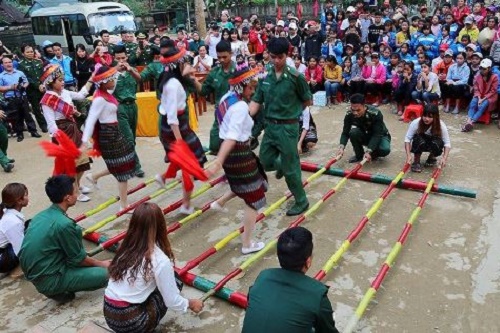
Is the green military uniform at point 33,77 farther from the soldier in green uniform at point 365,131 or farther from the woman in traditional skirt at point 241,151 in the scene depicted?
the woman in traditional skirt at point 241,151

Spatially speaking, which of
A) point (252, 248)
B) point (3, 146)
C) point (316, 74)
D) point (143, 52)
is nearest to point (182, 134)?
point (252, 248)

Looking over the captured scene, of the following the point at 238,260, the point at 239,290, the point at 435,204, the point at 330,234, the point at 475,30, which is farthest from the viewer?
the point at 475,30

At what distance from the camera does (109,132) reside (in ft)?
16.2

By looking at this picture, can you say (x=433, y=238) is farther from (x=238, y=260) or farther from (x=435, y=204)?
(x=238, y=260)

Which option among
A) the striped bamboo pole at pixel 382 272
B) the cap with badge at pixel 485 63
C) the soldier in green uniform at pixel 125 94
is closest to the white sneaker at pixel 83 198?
the soldier in green uniform at pixel 125 94

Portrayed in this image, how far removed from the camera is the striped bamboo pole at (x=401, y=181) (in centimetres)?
524

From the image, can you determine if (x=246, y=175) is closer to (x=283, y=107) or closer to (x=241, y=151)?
(x=241, y=151)

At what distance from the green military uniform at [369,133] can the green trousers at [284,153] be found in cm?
170

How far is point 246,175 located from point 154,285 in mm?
1374

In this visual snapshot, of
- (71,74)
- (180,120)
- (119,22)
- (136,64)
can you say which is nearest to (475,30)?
(136,64)

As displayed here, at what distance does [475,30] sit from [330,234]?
7541 mm

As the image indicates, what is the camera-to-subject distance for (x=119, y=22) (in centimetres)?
1558

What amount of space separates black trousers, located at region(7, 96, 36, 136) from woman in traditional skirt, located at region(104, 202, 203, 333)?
666 centimetres

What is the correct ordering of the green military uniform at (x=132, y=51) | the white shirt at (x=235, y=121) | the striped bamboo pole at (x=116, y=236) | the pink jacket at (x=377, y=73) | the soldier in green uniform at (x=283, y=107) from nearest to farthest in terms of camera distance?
the white shirt at (x=235, y=121) → the striped bamboo pole at (x=116, y=236) → the soldier in green uniform at (x=283, y=107) → the green military uniform at (x=132, y=51) → the pink jacket at (x=377, y=73)
